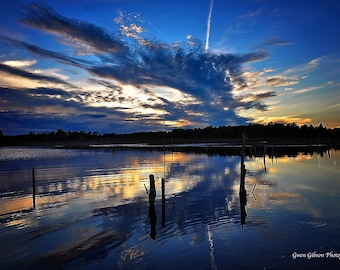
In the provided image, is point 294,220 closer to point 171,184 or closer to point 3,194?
point 171,184

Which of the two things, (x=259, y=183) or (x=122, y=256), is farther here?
(x=259, y=183)

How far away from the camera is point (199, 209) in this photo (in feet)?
59.2

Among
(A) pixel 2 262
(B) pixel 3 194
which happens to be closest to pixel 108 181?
(B) pixel 3 194

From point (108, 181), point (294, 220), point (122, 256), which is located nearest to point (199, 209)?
point (294, 220)

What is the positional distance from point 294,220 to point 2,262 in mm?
13782

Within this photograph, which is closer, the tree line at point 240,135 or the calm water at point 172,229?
the calm water at point 172,229

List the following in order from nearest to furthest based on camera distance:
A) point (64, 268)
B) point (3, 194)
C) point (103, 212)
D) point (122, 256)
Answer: point (64, 268)
point (122, 256)
point (103, 212)
point (3, 194)

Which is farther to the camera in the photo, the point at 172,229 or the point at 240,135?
the point at 240,135

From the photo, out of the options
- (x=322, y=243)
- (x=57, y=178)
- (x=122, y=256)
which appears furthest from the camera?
(x=57, y=178)

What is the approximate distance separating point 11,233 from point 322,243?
14.3m

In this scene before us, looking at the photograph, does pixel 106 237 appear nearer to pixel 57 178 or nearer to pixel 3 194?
pixel 3 194

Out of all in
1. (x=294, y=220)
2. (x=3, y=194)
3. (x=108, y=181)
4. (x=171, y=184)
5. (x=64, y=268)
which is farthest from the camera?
(x=108, y=181)

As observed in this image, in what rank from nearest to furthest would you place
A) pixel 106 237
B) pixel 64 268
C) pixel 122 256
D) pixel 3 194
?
1. pixel 64 268
2. pixel 122 256
3. pixel 106 237
4. pixel 3 194

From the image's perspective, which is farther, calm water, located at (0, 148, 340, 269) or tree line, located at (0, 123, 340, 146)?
tree line, located at (0, 123, 340, 146)
